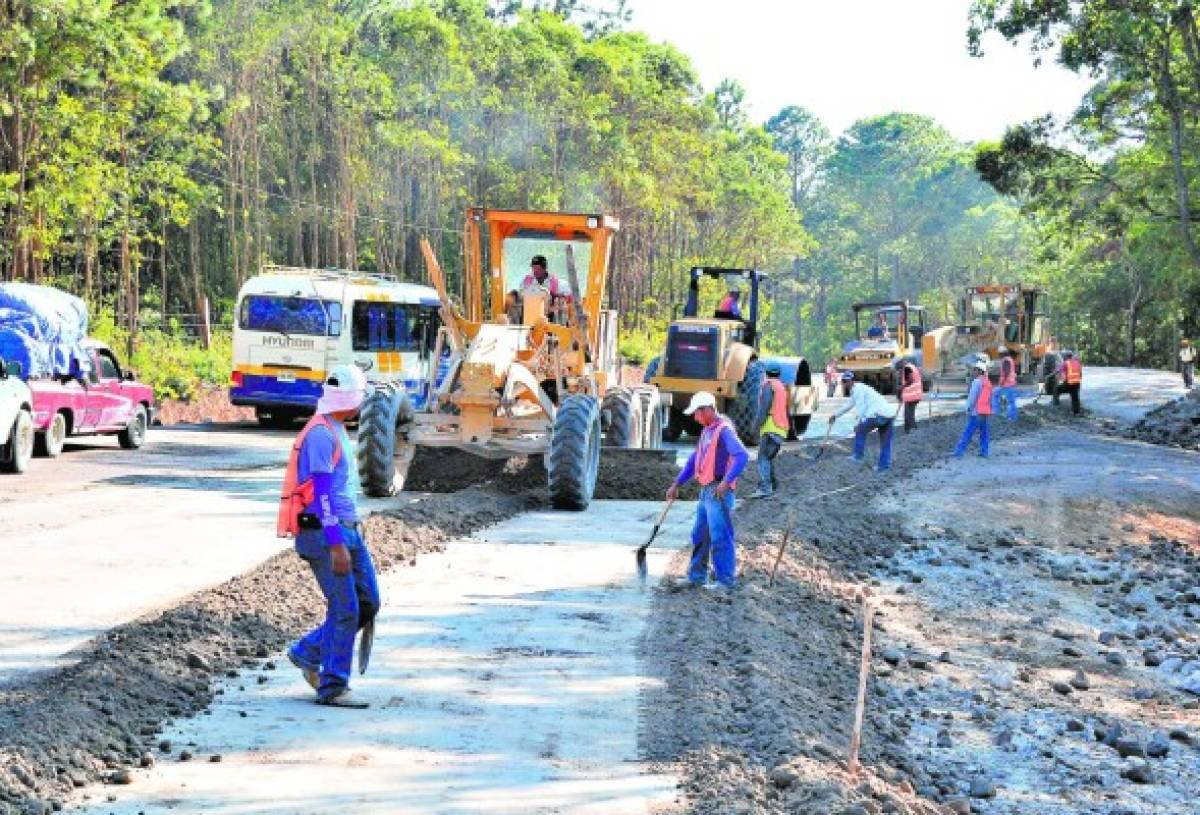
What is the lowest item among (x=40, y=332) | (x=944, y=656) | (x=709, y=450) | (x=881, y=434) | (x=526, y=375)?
(x=944, y=656)

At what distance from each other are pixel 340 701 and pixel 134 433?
18380 mm

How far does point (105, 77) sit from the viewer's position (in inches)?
1265

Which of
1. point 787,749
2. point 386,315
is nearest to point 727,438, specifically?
point 787,749

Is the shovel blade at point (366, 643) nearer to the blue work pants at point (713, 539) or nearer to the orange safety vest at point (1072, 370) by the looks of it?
the blue work pants at point (713, 539)

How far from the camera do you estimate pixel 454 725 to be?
29.0 ft

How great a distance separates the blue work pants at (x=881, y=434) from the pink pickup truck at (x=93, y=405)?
11.1 metres

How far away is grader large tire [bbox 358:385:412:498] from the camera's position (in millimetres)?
18953

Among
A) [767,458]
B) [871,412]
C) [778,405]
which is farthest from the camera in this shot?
[871,412]

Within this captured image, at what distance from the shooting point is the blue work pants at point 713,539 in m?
13.5

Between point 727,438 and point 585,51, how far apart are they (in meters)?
47.2

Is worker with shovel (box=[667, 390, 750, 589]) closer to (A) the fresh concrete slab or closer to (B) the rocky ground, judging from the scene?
(B) the rocky ground

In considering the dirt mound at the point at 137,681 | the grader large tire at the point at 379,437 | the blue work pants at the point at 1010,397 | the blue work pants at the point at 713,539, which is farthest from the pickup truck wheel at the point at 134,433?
the blue work pants at the point at 1010,397

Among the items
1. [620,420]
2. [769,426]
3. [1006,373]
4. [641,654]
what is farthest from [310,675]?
[1006,373]

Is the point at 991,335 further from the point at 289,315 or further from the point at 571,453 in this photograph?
the point at 571,453
